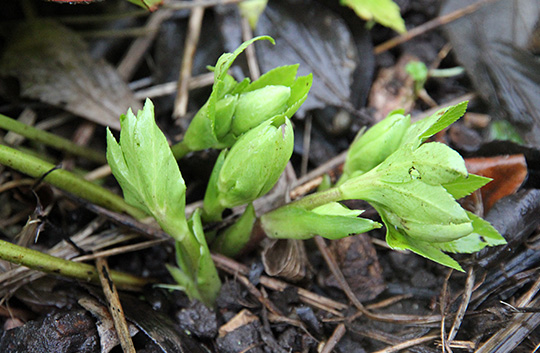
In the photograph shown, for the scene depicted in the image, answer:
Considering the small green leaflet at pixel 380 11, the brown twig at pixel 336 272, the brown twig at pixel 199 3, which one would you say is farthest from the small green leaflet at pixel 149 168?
the small green leaflet at pixel 380 11

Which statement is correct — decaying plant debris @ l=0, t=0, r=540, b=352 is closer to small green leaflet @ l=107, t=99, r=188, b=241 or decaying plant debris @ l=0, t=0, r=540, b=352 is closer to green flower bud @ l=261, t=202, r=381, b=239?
green flower bud @ l=261, t=202, r=381, b=239

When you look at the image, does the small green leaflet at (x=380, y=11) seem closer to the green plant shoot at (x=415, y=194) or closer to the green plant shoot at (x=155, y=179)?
the green plant shoot at (x=415, y=194)

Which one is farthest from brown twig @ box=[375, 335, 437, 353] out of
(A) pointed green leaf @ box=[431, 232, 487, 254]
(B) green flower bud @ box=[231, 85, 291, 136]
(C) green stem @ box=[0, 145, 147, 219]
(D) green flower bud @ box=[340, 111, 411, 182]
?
(C) green stem @ box=[0, 145, 147, 219]

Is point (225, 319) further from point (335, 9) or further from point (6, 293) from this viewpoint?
A: point (335, 9)

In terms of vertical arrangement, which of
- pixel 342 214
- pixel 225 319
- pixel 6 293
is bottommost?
pixel 225 319

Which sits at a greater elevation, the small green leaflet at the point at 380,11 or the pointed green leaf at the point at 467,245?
the small green leaflet at the point at 380,11

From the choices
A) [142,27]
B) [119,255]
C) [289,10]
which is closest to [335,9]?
[289,10]

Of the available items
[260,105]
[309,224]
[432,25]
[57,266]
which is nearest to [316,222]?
[309,224]
